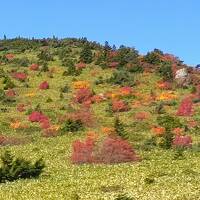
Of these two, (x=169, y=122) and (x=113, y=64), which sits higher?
(x=113, y=64)

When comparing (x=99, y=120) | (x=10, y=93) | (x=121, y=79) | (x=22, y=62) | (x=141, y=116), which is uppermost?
(x=22, y=62)

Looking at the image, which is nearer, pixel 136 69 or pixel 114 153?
pixel 114 153

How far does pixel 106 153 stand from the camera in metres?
50.1

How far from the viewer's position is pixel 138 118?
76438 mm

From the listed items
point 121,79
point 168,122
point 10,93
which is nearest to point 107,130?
point 168,122

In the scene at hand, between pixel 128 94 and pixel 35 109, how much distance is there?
18231 mm

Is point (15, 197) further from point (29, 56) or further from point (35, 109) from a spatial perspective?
point (29, 56)

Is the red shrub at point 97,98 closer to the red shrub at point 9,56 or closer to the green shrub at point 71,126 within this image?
the green shrub at point 71,126

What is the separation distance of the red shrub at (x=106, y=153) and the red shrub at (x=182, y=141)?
9.34 metres

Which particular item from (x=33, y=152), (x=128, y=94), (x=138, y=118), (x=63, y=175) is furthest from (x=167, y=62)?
(x=63, y=175)

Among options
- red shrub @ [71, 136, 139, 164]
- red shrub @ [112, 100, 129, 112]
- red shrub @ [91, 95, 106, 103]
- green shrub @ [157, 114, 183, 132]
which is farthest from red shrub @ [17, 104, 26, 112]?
red shrub @ [71, 136, 139, 164]

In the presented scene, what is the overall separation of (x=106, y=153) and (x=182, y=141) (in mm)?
12705

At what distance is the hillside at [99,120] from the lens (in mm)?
39312

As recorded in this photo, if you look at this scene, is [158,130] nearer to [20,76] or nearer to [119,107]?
[119,107]
